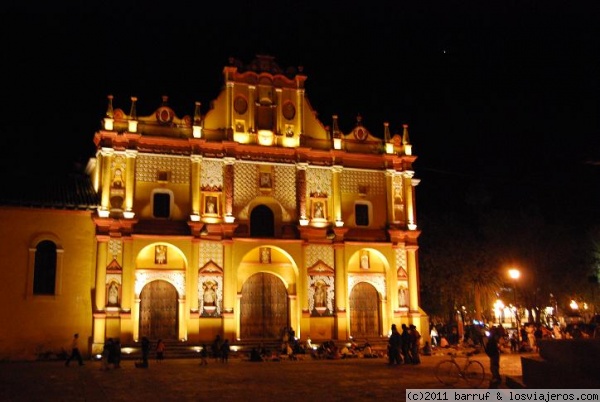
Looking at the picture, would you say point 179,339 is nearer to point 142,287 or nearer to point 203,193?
point 142,287

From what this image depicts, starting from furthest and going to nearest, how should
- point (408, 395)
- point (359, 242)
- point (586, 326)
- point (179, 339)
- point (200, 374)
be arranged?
point (359, 242) < point (179, 339) < point (586, 326) < point (200, 374) < point (408, 395)

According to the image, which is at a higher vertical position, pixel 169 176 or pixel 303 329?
pixel 169 176

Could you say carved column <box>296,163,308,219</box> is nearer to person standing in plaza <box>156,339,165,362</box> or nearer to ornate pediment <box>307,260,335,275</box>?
ornate pediment <box>307,260,335,275</box>

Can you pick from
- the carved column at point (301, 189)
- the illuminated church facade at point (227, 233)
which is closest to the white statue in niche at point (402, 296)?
the illuminated church facade at point (227, 233)

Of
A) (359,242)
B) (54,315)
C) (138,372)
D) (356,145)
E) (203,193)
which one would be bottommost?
(138,372)

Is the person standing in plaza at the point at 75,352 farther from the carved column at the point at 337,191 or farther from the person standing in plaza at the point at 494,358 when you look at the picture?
the person standing in plaza at the point at 494,358

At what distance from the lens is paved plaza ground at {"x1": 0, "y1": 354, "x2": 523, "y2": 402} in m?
16.2

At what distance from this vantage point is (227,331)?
32.8m

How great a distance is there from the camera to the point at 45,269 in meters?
31.4

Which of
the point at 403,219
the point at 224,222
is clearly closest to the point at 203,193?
the point at 224,222

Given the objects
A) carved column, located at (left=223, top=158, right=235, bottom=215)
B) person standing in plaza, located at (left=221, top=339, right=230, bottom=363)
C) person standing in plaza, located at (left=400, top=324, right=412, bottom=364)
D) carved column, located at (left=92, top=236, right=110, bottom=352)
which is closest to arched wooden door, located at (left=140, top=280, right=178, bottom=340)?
carved column, located at (left=92, top=236, right=110, bottom=352)

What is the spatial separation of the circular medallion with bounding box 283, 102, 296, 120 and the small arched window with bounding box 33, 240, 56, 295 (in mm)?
14317

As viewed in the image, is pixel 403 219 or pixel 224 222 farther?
pixel 403 219

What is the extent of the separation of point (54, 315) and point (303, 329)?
40.8 feet
